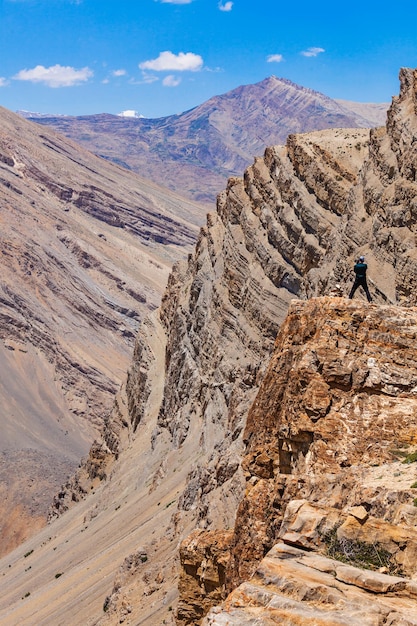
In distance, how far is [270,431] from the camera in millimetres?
14719

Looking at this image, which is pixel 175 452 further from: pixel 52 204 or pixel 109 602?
pixel 52 204

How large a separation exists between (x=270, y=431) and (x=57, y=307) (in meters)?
98.0

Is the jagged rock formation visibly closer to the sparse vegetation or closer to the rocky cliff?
the rocky cliff

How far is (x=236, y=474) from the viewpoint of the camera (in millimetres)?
22094

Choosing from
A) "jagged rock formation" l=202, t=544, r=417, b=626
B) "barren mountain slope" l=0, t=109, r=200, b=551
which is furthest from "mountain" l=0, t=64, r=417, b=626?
"barren mountain slope" l=0, t=109, r=200, b=551

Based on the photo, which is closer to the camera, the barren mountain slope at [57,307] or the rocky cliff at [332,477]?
the rocky cliff at [332,477]

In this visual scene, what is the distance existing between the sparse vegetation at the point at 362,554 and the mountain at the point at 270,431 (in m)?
0.02

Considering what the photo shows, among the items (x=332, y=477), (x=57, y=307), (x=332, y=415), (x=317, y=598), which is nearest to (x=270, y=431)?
(x=332, y=415)

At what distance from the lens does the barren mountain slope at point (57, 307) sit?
257ft

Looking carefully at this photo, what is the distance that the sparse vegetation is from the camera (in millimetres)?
8750

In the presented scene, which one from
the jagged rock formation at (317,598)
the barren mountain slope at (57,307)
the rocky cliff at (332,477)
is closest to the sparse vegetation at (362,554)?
the rocky cliff at (332,477)

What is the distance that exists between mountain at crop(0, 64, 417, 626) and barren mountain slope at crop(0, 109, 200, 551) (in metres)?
17.5

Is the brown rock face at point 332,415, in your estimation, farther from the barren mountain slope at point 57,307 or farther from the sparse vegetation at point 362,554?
the barren mountain slope at point 57,307

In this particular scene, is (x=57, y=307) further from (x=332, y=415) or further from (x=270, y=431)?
(x=332, y=415)
